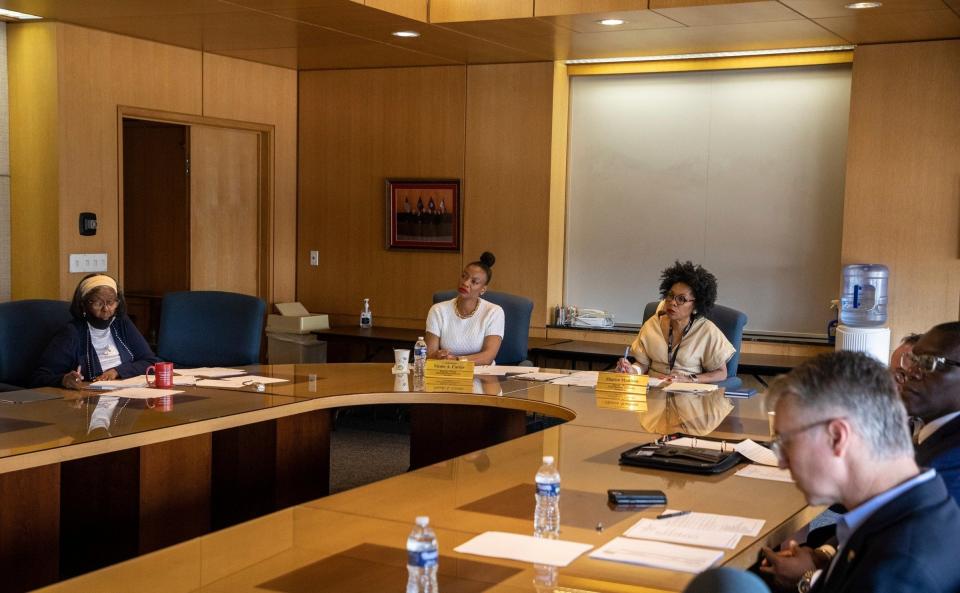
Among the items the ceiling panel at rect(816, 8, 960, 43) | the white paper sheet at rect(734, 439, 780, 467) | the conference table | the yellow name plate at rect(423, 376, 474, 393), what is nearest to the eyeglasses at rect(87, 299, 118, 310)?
the conference table

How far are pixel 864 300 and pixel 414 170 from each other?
350cm

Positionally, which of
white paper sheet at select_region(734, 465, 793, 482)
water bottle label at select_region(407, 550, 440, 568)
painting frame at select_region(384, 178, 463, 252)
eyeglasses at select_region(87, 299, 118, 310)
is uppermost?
painting frame at select_region(384, 178, 463, 252)

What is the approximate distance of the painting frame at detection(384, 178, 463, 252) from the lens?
27.4ft

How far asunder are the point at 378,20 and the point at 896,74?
3.24 meters

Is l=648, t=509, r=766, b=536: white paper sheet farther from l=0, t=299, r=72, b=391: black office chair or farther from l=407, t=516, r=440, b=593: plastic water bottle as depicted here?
l=0, t=299, r=72, b=391: black office chair

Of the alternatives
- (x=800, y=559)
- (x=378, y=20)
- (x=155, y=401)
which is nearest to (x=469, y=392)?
(x=155, y=401)

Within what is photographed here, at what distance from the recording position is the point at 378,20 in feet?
21.7

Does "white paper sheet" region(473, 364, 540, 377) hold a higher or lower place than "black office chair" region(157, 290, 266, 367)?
lower

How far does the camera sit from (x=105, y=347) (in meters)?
5.17

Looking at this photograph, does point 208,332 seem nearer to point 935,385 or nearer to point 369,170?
point 369,170

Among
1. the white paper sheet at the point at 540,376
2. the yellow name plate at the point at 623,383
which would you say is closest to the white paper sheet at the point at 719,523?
the yellow name plate at the point at 623,383

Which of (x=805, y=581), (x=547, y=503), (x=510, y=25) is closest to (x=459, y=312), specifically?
(x=510, y=25)

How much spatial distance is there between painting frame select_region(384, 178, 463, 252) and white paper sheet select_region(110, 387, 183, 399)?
405 cm

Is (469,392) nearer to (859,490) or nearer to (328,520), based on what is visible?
(328,520)
